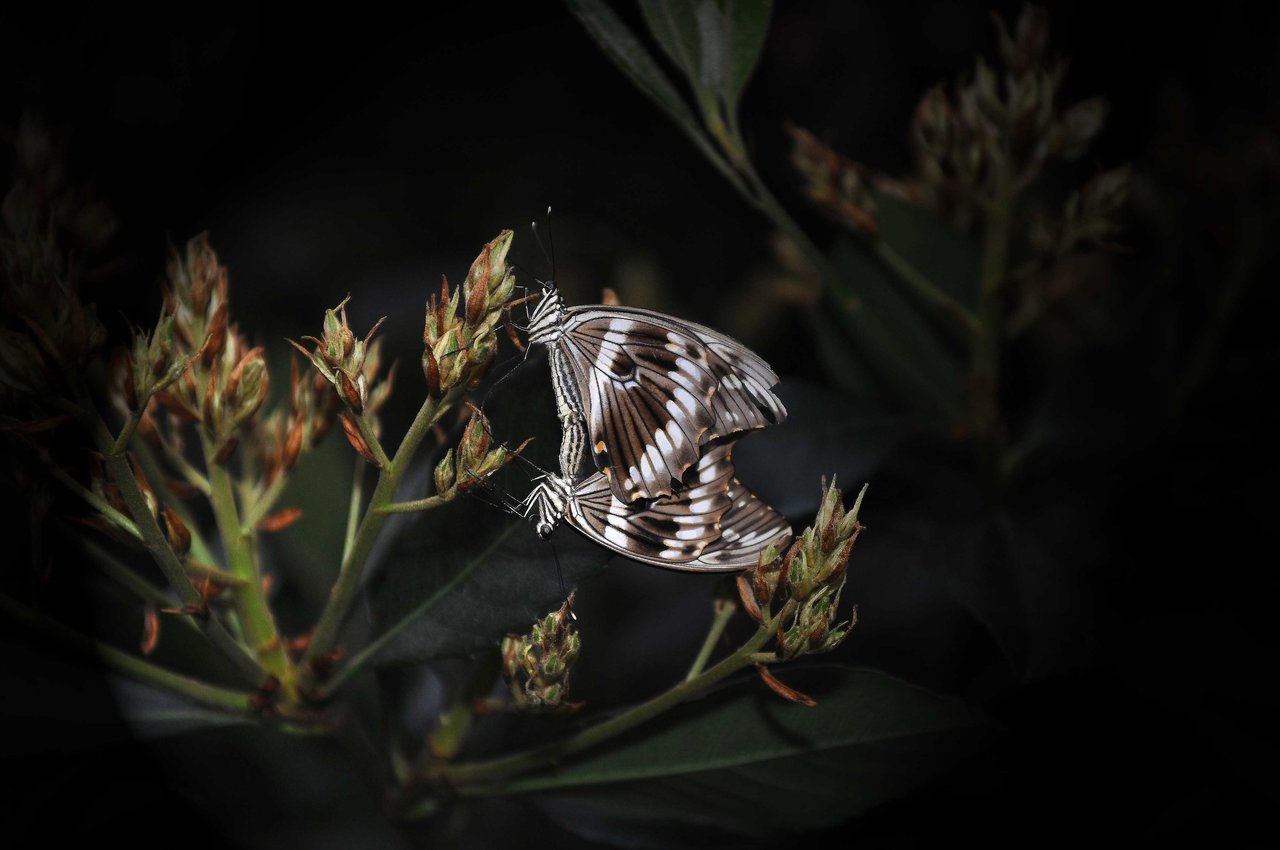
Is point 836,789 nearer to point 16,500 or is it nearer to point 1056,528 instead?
point 1056,528

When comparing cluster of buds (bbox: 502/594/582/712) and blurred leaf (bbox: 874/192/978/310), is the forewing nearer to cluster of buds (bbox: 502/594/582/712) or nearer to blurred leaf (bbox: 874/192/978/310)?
cluster of buds (bbox: 502/594/582/712)

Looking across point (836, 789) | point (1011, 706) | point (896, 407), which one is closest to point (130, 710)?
point (836, 789)

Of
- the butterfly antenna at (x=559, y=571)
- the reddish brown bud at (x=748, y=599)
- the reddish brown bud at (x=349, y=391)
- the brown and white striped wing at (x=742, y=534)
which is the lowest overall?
the reddish brown bud at (x=748, y=599)

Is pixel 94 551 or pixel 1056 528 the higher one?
pixel 94 551

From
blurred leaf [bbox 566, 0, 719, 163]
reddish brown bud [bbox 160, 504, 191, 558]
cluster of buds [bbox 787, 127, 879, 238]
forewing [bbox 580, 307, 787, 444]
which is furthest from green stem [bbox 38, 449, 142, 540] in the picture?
cluster of buds [bbox 787, 127, 879, 238]

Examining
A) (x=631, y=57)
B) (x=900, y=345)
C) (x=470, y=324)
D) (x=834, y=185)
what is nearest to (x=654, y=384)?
(x=470, y=324)

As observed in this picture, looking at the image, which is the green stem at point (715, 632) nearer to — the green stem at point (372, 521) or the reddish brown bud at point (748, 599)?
the reddish brown bud at point (748, 599)

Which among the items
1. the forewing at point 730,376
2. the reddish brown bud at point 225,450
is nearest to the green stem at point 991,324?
the forewing at point 730,376
